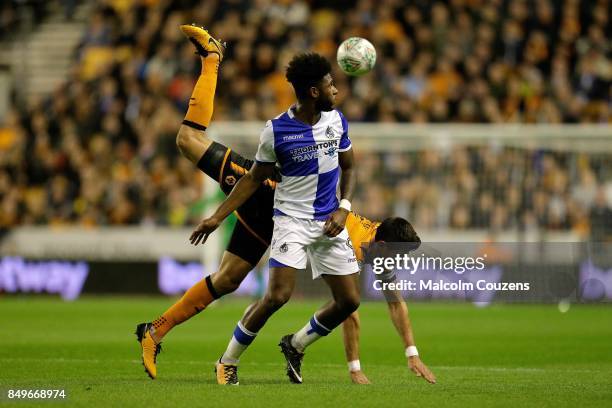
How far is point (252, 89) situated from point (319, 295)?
5033mm

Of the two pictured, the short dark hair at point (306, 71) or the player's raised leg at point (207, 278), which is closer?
the short dark hair at point (306, 71)

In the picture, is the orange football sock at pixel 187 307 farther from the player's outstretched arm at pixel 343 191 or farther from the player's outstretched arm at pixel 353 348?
the player's outstretched arm at pixel 343 191

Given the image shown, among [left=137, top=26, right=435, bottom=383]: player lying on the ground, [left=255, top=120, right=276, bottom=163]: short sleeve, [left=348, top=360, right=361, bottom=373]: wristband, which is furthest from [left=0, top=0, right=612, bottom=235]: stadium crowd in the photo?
[left=255, top=120, right=276, bottom=163]: short sleeve

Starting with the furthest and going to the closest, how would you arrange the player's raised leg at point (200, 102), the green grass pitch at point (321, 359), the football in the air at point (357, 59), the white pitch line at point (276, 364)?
the white pitch line at point (276, 364) < the player's raised leg at point (200, 102) < the football in the air at point (357, 59) < the green grass pitch at point (321, 359)

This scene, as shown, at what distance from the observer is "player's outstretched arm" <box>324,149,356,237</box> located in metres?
8.71

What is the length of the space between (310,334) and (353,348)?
35cm

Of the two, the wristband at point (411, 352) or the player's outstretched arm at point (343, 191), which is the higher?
the player's outstretched arm at point (343, 191)

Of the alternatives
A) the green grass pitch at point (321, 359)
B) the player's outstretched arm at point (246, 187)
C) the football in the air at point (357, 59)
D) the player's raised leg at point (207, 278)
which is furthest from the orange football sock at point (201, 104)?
the green grass pitch at point (321, 359)

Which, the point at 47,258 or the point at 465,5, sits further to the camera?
the point at 465,5

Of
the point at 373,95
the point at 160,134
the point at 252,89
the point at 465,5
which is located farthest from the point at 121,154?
the point at 465,5

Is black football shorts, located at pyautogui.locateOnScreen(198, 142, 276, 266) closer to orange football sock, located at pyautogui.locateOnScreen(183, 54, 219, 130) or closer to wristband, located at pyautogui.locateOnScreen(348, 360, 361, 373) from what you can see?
orange football sock, located at pyautogui.locateOnScreen(183, 54, 219, 130)

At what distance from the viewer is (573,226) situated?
62.6 feet

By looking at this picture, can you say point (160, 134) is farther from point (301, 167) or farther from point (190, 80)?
point (301, 167)

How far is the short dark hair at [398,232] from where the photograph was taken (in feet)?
29.7
